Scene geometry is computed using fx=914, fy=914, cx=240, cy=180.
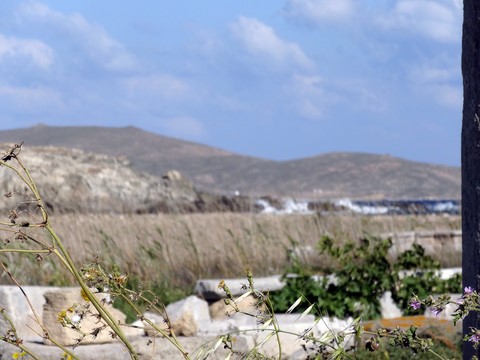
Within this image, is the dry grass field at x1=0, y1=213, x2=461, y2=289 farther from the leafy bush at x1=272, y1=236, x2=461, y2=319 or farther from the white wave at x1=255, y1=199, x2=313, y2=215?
the white wave at x1=255, y1=199, x2=313, y2=215

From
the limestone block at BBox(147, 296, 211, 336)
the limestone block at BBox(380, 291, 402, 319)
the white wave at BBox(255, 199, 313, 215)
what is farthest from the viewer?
the white wave at BBox(255, 199, 313, 215)

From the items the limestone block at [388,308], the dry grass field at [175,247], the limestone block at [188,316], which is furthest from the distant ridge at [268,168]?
the limestone block at [188,316]

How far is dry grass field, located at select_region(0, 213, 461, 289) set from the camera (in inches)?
385

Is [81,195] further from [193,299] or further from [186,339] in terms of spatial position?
[186,339]

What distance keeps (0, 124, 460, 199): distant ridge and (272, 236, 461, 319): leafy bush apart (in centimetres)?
5338

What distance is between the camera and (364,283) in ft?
27.7

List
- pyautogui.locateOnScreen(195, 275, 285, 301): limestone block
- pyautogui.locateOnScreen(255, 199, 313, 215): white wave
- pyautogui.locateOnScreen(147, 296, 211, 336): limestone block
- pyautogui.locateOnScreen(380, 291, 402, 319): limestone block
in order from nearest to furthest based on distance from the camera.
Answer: pyautogui.locateOnScreen(147, 296, 211, 336): limestone block < pyautogui.locateOnScreen(195, 275, 285, 301): limestone block < pyautogui.locateOnScreen(380, 291, 402, 319): limestone block < pyautogui.locateOnScreen(255, 199, 313, 215): white wave

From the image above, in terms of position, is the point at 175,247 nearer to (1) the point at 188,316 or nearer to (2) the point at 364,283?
(2) the point at 364,283

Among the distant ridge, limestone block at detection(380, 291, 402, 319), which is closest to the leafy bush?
limestone block at detection(380, 291, 402, 319)

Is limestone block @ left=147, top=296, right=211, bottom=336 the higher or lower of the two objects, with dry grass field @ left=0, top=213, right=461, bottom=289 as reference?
lower

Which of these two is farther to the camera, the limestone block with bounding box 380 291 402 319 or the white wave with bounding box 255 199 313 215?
the white wave with bounding box 255 199 313 215

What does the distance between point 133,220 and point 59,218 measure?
930 mm

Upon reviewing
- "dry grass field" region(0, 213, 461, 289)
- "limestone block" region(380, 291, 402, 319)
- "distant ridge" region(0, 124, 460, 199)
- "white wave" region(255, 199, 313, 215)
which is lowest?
"limestone block" region(380, 291, 402, 319)

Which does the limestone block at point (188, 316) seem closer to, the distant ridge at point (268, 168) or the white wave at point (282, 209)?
the white wave at point (282, 209)
